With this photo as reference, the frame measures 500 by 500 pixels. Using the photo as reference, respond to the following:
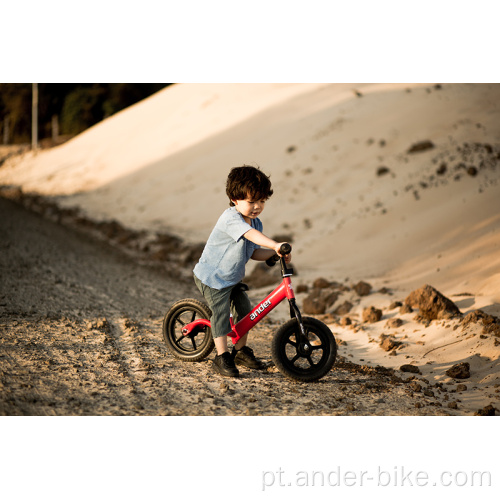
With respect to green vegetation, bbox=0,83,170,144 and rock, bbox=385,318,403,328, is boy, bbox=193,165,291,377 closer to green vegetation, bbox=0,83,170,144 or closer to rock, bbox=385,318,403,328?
rock, bbox=385,318,403,328

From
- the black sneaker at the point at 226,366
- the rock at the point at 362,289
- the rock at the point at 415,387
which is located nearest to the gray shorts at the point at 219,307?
the black sneaker at the point at 226,366

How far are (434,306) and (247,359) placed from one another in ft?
6.87

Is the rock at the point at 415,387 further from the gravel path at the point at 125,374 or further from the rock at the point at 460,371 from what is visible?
the rock at the point at 460,371

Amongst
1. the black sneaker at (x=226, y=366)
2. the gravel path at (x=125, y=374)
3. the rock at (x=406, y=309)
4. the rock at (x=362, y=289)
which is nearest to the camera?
the gravel path at (x=125, y=374)

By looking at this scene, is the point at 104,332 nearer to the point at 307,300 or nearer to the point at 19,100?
the point at 307,300

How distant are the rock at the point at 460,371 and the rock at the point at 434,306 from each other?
0.97 m

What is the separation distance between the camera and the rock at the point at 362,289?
21.3 feet

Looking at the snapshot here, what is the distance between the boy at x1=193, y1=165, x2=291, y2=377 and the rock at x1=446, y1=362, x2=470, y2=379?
1.62m

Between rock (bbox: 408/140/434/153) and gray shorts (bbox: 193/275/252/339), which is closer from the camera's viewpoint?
gray shorts (bbox: 193/275/252/339)

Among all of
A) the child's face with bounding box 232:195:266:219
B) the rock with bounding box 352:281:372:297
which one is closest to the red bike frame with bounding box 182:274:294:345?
the child's face with bounding box 232:195:266:219

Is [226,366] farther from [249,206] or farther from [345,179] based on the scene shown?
[345,179]

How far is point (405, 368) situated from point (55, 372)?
2734mm

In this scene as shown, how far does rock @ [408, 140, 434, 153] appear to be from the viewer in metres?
11.0

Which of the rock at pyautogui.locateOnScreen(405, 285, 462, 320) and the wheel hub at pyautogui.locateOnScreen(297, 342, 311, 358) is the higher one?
the rock at pyautogui.locateOnScreen(405, 285, 462, 320)
